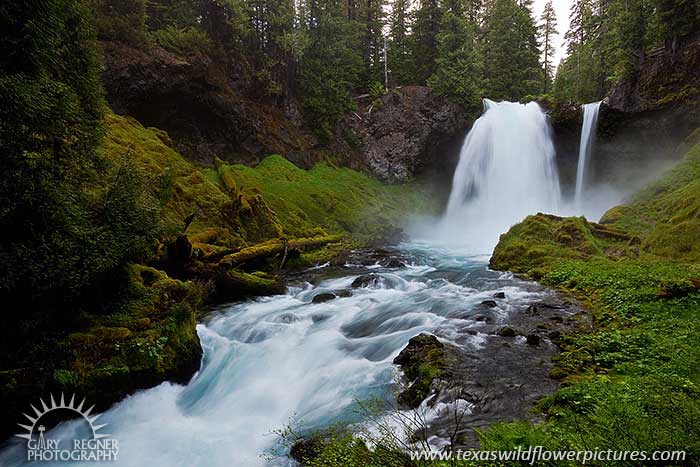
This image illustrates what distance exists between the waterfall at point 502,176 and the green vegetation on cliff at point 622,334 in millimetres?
11010

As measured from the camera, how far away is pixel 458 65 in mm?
28516

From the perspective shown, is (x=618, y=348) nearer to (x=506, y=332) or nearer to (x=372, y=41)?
(x=506, y=332)

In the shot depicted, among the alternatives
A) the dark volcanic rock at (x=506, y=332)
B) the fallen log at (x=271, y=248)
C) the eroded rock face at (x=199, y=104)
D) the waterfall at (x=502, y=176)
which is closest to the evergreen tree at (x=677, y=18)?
the waterfall at (x=502, y=176)

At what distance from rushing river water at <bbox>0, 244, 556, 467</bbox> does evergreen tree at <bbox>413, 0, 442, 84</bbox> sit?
85.6 ft

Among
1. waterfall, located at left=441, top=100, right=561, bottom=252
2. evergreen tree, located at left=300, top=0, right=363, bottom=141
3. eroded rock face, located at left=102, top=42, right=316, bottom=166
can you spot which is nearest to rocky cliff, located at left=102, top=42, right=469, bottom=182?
eroded rock face, located at left=102, top=42, right=316, bottom=166

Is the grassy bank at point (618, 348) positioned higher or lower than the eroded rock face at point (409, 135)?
lower

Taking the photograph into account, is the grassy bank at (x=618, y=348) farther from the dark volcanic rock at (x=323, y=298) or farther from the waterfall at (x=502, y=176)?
the waterfall at (x=502, y=176)

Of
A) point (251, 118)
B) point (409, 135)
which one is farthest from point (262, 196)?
point (409, 135)

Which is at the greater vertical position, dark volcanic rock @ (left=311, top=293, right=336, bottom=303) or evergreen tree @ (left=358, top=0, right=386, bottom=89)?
evergreen tree @ (left=358, top=0, right=386, bottom=89)

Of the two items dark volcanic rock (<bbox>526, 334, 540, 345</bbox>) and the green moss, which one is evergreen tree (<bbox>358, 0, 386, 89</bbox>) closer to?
the green moss

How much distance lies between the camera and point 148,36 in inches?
699

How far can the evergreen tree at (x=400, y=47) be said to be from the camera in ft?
106

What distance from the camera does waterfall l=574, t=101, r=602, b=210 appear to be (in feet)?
74.6

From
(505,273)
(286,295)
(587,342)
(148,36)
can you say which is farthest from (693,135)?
(148,36)
